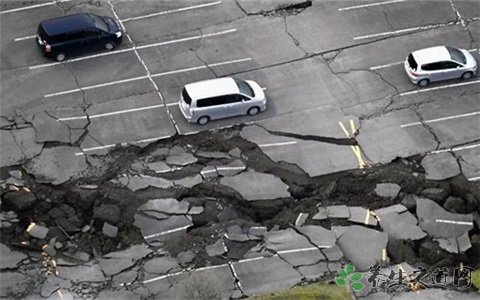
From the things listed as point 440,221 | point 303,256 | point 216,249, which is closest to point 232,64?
point 216,249

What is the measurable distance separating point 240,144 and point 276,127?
187cm

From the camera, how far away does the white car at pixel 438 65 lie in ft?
113

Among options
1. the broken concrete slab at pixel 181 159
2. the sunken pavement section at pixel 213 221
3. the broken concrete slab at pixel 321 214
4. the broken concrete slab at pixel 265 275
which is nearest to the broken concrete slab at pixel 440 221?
the sunken pavement section at pixel 213 221

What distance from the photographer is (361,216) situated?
29219mm

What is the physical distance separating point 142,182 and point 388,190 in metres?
9.16

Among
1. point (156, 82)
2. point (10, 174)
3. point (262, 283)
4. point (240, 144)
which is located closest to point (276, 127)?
point (240, 144)

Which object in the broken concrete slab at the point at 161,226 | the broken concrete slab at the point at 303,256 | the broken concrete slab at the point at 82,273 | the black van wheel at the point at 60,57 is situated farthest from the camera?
the black van wheel at the point at 60,57

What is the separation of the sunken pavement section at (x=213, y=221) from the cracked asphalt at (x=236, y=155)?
0.21 feet

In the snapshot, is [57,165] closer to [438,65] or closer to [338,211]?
[338,211]

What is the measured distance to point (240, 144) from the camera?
104 feet

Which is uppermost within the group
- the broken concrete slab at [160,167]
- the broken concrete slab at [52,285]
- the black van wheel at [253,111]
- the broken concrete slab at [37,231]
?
the black van wheel at [253,111]

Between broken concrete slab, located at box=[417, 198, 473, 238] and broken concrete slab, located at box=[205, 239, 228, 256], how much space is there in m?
7.18

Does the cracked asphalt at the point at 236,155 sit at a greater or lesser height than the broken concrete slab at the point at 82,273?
greater

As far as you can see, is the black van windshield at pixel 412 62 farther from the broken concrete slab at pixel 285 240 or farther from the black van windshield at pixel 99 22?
the black van windshield at pixel 99 22
